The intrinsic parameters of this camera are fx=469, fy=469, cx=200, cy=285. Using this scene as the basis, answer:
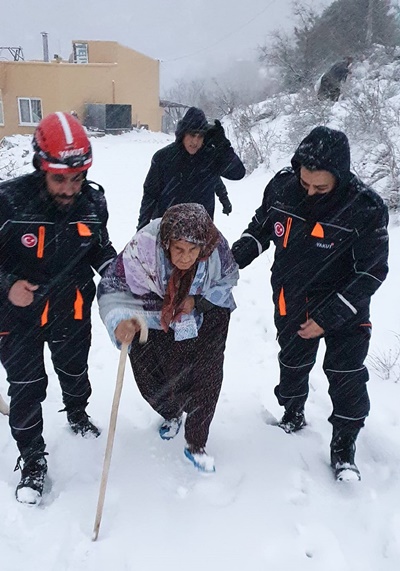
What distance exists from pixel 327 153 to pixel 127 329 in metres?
1.19

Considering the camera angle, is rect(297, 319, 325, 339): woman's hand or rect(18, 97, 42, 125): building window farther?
rect(18, 97, 42, 125): building window

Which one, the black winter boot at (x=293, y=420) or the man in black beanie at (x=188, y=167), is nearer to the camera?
the black winter boot at (x=293, y=420)

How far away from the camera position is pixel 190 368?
245 cm

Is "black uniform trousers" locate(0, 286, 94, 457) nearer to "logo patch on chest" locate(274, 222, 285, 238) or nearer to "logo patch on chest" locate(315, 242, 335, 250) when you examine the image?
"logo patch on chest" locate(274, 222, 285, 238)

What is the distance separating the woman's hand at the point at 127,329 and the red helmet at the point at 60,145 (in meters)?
0.71

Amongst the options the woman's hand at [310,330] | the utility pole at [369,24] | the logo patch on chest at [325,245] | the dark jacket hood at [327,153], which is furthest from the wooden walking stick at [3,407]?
the utility pole at [369,24]

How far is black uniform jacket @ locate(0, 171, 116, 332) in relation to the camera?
2104 mm

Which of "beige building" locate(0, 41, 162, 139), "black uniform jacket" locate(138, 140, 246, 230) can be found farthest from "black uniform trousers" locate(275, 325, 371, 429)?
"beige building" locate(0, 41, 162, 139)

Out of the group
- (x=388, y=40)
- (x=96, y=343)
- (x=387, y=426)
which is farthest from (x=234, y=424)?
(x=388, y=40)

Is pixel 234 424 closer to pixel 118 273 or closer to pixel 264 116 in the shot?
pixel 118 273

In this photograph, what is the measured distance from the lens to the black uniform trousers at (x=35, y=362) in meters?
2.23

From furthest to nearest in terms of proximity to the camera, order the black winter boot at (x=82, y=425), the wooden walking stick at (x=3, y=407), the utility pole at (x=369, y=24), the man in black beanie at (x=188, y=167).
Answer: the utility pole at (x=369, y=24), the man in black beanie at (x=188, y=167), the wooden walking stick at (x=3, y=407), the black winter boot at (x=82, y=425)

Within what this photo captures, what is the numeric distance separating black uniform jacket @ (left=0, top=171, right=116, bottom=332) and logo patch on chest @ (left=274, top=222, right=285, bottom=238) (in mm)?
870

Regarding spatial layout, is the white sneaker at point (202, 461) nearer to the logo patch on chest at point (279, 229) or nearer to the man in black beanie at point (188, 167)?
the logo patch on chest at point (279, 229)
